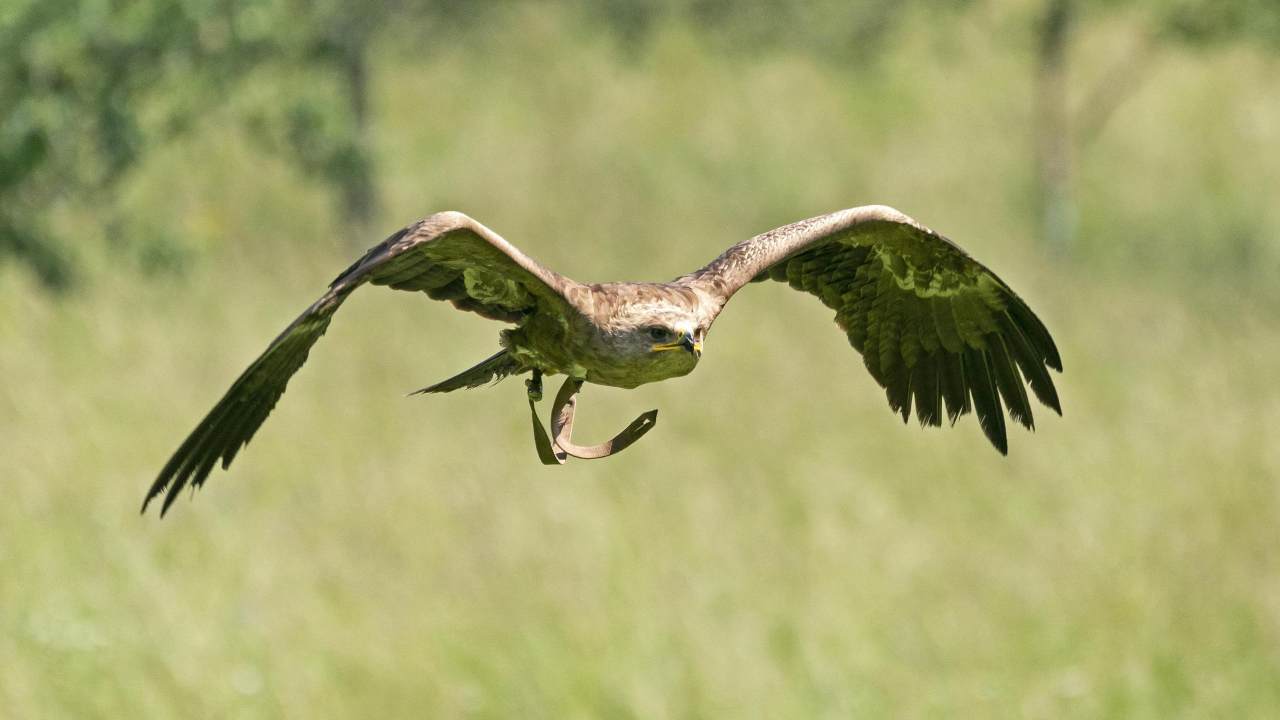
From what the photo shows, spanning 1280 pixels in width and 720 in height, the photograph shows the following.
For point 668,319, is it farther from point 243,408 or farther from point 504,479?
point 504,479

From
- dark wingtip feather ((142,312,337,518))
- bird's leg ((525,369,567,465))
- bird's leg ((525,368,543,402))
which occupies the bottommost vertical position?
bird's leg ((525,369,567,465))

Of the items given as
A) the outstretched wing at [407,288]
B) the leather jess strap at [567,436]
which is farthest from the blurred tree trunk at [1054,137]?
the leather jess strap at [567,436]

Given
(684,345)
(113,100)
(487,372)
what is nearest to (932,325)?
(487,372)

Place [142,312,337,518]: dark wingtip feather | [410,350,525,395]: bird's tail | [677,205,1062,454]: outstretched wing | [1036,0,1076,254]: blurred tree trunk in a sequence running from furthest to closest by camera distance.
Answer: [1036,0,1076,254]: blurred tree trunk, [677,205,1062,454]: outstretched wing, [410,350,525,395]: bird's tail, [142,312,337,518]: dark wingtip feather

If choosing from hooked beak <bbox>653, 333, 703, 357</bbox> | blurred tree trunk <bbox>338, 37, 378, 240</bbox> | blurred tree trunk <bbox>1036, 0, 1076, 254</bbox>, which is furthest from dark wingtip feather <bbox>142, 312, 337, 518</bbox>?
blurred tree trunk <bbox>1036, 0, 1076, 254</bbox>

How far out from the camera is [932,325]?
610 centimetres

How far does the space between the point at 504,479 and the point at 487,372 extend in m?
5.17

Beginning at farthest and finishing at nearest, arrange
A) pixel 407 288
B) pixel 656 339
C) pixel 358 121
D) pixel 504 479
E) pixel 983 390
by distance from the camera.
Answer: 1. pixel 358 121
2. pixel 504 479
3. pixel 983 390
4. pixel 407 288
5. pixel 656 339

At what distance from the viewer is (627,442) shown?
4047 mm

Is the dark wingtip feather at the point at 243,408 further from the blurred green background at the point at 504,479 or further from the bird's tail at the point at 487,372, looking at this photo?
the blurred green background at the point at 504,479

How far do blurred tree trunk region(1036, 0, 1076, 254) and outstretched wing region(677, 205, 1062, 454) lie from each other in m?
15.4

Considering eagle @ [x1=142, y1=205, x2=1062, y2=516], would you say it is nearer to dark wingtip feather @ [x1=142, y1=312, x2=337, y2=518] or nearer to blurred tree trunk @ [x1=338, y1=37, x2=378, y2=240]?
dark wingtip feather @ [x1=142, y1=312, x2=337, y2=518]

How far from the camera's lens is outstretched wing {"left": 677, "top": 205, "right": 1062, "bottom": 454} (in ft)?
19.5

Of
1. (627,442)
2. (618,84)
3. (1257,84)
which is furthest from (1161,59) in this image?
(627,442)
